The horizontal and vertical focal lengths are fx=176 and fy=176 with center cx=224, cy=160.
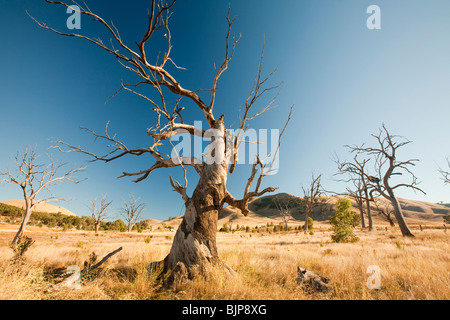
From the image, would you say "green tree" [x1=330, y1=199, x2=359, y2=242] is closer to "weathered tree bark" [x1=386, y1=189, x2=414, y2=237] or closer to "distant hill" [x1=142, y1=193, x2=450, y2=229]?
"weathered tree bark" [x1=386, y1=189, x2=414, y2=237]

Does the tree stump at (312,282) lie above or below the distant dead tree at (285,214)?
above

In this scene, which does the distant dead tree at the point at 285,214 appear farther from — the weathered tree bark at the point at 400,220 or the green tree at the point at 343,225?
the weathered tree bark at the point at 400,220

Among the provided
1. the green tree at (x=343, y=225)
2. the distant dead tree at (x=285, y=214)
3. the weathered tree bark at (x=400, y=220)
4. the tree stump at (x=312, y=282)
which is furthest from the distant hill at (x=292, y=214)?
the tree stump at (x=312, y=282)

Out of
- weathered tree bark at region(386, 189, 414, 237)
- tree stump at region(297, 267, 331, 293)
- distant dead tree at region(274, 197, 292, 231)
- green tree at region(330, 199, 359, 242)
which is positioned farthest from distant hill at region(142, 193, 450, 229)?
tree stump at region(297, 267, 331, 293)

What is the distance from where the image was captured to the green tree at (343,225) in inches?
502

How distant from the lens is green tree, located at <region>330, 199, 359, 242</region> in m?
12.8

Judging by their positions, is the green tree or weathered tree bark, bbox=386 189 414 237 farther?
the green tree

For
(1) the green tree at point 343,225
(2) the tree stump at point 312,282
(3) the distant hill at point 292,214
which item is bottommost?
(3) the distant hill at point 292,214

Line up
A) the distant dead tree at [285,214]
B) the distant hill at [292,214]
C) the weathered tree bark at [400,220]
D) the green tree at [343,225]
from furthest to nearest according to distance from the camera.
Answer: the distant hill at [292,214] < the distant dead tree at [285,214] < the green tree at [343,225] < the weathered tree bark at [400,220]

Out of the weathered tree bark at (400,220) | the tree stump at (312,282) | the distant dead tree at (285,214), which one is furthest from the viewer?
the distant dead tree at (285,214)
